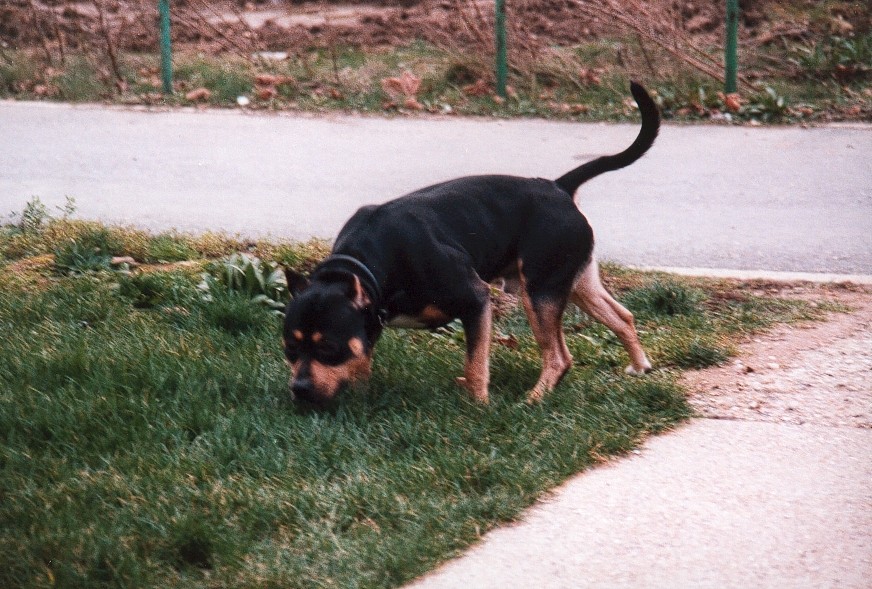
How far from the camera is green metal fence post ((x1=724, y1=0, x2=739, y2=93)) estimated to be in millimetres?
10633

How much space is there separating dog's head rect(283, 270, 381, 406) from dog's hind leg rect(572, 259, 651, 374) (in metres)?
1.16

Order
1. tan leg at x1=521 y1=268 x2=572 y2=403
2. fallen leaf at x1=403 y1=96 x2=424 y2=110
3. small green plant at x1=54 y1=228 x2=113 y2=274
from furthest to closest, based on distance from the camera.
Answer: fallen leaf at x1=403 y1=96 x2=424 y2=110, small green plant at x1=54 y1=228 x2=113 y2=274, tan leg at x1=521 y1=268 x2=572 y2=403

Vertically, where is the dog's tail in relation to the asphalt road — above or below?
above

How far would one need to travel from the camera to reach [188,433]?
4.29 meters

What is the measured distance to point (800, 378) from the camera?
4.91m

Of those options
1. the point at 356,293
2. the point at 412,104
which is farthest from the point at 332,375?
the point at 412,104

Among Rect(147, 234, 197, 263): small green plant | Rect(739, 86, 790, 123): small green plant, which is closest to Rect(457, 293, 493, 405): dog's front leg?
Rect(147, 234, 197, 263): small green plant

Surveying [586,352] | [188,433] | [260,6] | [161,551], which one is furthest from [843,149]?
[260,6]

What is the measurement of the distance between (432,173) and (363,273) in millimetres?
4540

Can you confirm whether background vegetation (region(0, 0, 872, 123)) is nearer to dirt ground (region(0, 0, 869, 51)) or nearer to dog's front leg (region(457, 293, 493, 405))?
dirt ground (region(0, 0, 869, 51))

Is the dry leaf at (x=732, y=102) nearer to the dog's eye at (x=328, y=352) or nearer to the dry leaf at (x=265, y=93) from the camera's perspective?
the dry leaf at (x=265, y=93)

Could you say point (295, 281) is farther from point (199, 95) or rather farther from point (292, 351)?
point (199, 95)

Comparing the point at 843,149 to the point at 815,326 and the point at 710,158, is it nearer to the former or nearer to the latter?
the point at 710,158

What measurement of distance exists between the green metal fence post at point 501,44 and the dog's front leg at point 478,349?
23.5 ft
